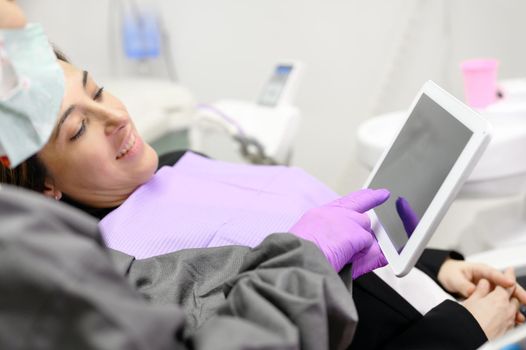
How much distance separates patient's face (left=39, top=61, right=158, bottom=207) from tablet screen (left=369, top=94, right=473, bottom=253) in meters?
0.41

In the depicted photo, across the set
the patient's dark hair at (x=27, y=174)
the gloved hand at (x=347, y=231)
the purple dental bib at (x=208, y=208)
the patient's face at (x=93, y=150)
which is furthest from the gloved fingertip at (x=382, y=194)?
the patient's dark hair at (x=27, y=174)

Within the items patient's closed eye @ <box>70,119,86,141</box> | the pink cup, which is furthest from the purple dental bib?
the pink cup

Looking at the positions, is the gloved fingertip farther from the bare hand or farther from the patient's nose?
the patient's nose

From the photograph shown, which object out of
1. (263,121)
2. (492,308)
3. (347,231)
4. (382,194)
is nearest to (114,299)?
(347,231)

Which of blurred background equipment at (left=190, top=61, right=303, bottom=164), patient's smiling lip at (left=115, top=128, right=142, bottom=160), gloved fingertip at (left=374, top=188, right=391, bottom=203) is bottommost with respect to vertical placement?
blurred background equipment at (left=190, top=61, right=303, bottom=164)

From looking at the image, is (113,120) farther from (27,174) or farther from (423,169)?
(423,169)

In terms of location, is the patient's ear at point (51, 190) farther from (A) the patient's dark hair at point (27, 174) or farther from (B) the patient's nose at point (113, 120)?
(B) the patient's nose at point (113, 120)

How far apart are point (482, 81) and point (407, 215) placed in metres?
0.61

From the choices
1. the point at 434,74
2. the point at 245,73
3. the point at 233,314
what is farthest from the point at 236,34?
the point at 233,314

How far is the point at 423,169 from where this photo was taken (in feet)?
2.32

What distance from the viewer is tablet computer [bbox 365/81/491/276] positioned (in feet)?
2.04

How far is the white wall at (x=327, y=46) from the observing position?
1.68m

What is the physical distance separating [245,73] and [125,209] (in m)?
1.19

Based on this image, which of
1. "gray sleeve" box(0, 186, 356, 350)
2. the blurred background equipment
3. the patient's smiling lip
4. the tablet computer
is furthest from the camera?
the blurred background equipment
